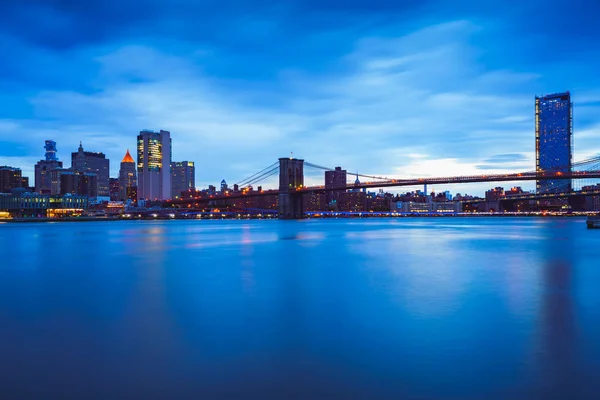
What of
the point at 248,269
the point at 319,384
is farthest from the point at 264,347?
the point at 248,269

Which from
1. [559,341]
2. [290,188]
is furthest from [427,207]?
[559,341]

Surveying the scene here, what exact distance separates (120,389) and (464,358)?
4.74 metres

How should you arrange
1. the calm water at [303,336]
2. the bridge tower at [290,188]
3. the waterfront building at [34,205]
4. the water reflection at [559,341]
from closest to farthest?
the water reflection at [559,341] → the calm water at [303,336] → the bridge tower at [290,188] → the waterfront building at [34,205]

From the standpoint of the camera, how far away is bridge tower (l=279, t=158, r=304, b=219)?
284ft

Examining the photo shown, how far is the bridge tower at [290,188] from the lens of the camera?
284 ft

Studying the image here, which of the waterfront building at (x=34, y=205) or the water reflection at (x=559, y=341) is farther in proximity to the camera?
the waterfront building at (x=34, y=205)

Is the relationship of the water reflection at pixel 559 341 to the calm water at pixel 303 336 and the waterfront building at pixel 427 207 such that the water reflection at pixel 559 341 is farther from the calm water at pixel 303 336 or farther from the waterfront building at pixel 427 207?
the waterfront building at pixel 427 207

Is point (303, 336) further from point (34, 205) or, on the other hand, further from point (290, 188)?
point (34, 205)

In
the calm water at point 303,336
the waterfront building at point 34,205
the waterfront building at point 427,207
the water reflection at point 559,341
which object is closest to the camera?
the water reflection at point 559,341

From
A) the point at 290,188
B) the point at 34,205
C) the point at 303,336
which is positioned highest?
the point at 290,188

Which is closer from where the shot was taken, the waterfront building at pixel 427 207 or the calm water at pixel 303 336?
the calm water at pixel 303 336

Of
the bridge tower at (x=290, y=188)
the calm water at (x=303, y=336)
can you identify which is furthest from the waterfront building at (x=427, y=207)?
the calm water at (x=303, y=336)

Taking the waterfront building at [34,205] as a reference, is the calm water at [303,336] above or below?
below

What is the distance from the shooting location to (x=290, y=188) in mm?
86812
